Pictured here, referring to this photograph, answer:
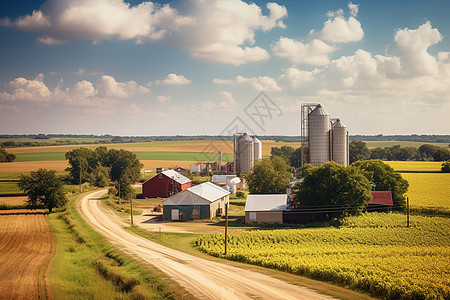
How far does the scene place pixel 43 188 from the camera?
57750mm

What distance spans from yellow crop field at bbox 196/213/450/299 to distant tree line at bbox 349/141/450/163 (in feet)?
322

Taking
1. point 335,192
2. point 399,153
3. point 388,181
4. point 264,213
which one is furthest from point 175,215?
point 399,153

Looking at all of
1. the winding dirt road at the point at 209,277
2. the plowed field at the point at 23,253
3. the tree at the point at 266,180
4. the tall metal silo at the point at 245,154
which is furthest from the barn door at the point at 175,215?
the tall metal silo at the point at 245,154

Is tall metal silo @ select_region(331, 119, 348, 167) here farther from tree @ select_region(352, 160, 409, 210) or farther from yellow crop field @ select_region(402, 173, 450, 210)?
yellow crop field @ select_region(402, 173, 450, 210)

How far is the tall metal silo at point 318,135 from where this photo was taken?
68812 mm

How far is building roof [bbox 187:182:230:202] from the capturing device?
183 ft

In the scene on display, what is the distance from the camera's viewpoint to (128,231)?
1772 inches

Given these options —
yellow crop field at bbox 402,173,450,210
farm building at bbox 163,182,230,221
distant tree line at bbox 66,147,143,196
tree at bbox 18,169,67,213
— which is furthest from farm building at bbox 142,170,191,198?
yellow crop field at bbox 402,173,450,210

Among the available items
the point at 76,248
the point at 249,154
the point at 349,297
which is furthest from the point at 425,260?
the point at 249,154

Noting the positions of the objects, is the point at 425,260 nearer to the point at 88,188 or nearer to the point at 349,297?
the point at 349,297

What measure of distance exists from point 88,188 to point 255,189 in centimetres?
4391

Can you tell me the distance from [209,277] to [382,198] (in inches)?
1374

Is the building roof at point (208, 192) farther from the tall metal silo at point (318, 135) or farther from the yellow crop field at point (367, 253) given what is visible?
the tall metal silo at point (318, 135)

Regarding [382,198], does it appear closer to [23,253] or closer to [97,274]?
[97,274]
